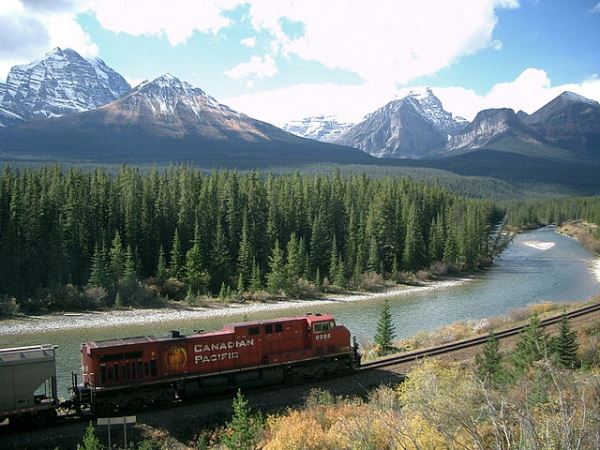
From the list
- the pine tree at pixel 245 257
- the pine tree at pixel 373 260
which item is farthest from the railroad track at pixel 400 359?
the pine tree at pixel 245 257

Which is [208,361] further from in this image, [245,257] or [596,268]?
[596,268]

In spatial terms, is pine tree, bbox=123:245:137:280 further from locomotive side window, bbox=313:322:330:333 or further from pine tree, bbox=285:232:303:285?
locomotive side window, bbox=313:322:330:333

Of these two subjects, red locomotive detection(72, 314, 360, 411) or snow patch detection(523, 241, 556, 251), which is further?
snow patch detection(523, 241, 556, 251)

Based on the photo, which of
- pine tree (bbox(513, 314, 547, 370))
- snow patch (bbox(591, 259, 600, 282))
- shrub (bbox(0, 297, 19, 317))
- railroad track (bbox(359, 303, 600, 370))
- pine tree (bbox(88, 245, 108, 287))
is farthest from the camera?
snow patch (bbox(591, 259, 600, 282))

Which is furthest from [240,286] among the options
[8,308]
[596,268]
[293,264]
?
[596,268]

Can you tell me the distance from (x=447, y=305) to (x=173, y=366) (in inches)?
1868

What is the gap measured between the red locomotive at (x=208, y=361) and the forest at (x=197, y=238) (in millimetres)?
40964

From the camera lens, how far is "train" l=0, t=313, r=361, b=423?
23.3m

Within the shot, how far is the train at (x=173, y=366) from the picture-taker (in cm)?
2327

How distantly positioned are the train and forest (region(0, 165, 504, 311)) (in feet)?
134

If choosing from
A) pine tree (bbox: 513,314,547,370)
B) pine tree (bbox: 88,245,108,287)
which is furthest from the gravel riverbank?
pine tree (bbox: 513,314,547,370)

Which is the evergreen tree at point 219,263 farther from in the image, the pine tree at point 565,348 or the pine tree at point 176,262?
the pine tree at point 565,348

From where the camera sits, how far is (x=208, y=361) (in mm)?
27422

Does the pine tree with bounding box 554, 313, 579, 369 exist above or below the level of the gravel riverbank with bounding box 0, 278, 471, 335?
above
